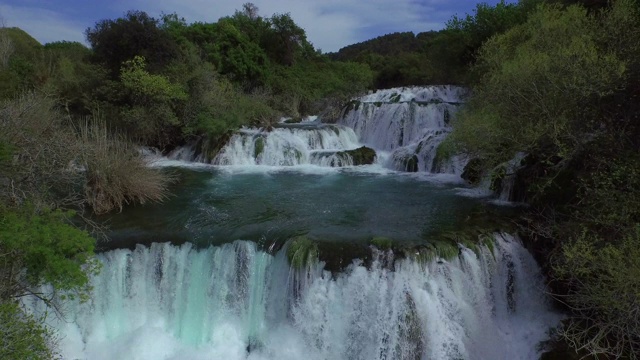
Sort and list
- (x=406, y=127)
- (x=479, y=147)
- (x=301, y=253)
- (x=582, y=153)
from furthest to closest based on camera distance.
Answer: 1. (x=406, y=127)
2. (x=479, y=147)
3. (x=582, y=153)
4. (x=301, y=253)

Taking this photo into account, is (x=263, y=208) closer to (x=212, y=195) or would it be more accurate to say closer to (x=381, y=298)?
(x=212, y=195)

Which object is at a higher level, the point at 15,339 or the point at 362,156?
the point at 362,156

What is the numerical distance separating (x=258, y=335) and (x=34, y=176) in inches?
173

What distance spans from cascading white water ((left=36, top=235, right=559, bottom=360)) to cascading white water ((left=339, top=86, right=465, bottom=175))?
6810mm

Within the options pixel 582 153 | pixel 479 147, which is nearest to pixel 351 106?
pixel 479 147

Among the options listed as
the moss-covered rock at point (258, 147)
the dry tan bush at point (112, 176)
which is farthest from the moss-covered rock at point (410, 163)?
the dry tan bush at point (112, 176)

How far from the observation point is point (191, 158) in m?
16.7

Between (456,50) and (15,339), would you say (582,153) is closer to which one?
(15,339)

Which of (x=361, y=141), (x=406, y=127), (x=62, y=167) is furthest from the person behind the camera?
(x=361, y=141)

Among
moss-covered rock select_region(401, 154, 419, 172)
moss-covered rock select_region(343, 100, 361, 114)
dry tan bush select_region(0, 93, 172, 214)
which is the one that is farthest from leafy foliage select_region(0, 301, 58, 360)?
moss-covered rock select_region(343, 100, 361, 114)

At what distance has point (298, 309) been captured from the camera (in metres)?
7.11

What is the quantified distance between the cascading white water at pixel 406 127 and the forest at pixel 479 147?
1.02 metres

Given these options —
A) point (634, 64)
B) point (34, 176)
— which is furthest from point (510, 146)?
point (34, 176)

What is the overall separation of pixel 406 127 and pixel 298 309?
11424mm
